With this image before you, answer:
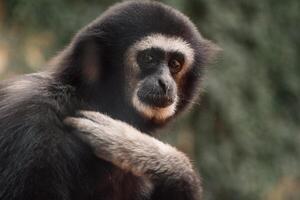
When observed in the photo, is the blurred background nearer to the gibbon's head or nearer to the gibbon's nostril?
the gibbon's head

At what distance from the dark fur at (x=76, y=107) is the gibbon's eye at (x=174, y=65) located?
0.71 feet

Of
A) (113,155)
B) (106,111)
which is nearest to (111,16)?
(106,111)

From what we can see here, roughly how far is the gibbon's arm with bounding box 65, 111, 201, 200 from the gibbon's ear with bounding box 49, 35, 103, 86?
1.33 ft

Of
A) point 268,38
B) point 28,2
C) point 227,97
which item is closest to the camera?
point 28,2

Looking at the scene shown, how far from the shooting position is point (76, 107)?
17.5ft

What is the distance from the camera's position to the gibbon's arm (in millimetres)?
5102

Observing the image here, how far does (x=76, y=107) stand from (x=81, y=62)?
44 cm

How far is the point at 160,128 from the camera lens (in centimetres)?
625

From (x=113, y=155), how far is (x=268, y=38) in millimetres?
7061

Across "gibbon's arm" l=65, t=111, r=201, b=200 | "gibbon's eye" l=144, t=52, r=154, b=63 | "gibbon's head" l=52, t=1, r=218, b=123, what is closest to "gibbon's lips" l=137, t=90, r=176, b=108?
"gibbon's head" l=52, t=1, r=218, b=123

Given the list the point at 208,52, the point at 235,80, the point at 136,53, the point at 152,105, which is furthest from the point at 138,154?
the point at 235,80

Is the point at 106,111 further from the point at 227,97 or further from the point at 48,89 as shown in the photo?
the point at 227,97

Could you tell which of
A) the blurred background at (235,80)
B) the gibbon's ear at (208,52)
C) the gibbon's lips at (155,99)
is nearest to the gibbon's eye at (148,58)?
the gibbon's lips at (155,99)

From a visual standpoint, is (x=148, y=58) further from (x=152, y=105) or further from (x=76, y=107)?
(x=76, y=107)
